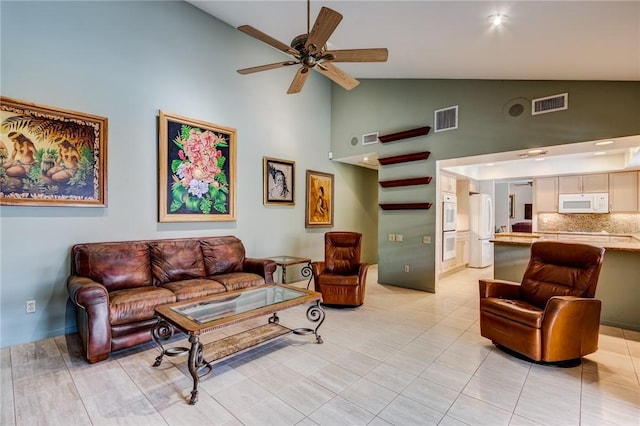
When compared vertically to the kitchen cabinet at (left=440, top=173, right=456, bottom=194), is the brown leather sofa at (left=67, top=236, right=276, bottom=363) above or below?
below

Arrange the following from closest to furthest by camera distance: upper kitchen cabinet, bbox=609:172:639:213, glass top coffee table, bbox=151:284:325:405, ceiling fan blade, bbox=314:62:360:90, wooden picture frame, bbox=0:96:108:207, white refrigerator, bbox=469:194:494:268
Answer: glass top coffee table, bbox=151:284:325:405 < ceiling fan blade, bbox=314:62:360:90 < wooden picture frame, bbox=0:96:108:207 < upper kitchen cabinet, bbox=609:172:639:213 < white refrigerator, bbox=469:194:494:268

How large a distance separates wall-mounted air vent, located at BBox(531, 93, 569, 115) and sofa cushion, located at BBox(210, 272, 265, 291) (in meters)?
4.42

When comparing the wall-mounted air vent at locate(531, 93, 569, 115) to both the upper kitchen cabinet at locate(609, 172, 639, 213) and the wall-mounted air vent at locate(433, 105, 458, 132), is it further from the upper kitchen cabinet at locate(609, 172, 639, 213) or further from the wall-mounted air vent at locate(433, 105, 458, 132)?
the upper kitchen cabinet at locate(609, 172, 639, 213)

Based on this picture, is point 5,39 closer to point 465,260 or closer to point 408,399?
point 408,399

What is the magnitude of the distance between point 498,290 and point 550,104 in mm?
2638

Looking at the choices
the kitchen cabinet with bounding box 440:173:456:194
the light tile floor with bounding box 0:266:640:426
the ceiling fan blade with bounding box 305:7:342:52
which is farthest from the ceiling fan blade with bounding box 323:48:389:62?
the kitchen cabinet with bounding box 440:173:456:194

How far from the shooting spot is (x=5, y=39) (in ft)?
9.66

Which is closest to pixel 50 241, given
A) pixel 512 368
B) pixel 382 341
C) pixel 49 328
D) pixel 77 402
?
pixel 49 328

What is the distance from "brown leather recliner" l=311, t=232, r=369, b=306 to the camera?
417 centimetres

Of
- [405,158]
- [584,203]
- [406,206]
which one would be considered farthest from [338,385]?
[584,203]

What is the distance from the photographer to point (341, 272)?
4602mm

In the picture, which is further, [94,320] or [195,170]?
[195,170]

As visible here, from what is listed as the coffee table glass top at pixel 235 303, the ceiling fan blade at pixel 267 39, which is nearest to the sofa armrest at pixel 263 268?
the coffee table glass top at pixel 235 303

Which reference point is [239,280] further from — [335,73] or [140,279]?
[335,73]
